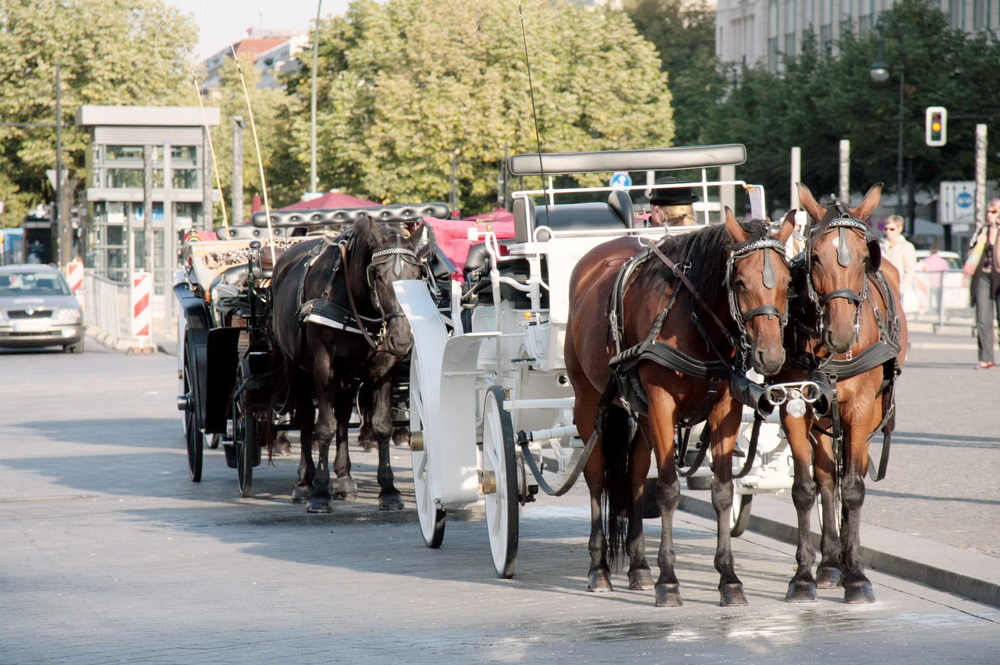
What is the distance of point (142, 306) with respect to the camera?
88.0 ft

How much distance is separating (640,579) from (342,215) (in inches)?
206

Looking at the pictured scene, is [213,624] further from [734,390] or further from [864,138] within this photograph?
[864,138]

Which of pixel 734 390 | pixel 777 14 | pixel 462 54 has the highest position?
pixel 777 14

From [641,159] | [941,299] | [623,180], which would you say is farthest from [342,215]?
[941,299]

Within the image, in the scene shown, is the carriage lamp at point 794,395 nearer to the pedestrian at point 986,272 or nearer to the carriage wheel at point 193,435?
the carriage wheel at point 193,435

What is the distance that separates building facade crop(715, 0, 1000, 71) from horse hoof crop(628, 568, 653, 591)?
138 ft

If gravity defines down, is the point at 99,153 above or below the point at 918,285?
above

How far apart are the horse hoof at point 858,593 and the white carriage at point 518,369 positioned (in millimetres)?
895

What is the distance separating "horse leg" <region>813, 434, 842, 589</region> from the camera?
22.0ft

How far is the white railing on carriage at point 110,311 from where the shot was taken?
2861 cm

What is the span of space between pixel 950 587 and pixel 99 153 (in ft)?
95.5

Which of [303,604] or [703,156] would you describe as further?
[703,156]

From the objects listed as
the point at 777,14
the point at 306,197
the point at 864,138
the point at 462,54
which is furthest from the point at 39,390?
the point at 777,14

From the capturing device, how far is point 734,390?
609 cm
